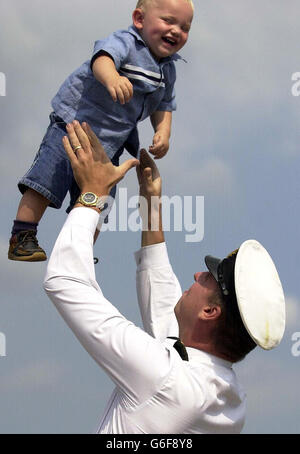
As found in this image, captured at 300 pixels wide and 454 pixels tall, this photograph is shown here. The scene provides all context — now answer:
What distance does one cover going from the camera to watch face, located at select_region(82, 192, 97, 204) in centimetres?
402

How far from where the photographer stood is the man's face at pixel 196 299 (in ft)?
12.9

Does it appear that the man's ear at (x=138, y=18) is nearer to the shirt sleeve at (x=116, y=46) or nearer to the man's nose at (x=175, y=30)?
the shirt sleeve at (x=116, y=46)

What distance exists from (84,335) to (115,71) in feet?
6.25

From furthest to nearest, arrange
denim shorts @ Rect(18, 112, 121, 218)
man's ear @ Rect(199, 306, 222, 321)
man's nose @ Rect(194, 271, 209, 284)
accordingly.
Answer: denim shorts @ Rect(18, 112, 121, 218) < man's nose @ Rect(194, 271, 209, 284) < man's ear @ Rect(199, 306, 222, 321)

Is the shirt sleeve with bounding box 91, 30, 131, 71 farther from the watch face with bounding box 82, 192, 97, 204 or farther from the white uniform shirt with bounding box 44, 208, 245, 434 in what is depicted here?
the white uniform shirt with bounding box 44, 208, 245, 434

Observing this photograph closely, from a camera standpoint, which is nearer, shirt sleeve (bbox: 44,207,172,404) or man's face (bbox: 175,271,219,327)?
shirt sleeve (bbox: 44,207,172,404)

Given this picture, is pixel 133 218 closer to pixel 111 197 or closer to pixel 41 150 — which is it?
pixel 111 197

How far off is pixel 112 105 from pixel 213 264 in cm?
159

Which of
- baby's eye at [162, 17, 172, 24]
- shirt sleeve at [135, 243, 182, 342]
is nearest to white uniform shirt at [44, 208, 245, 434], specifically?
shirt sleeve at [135, 243, 182, 342]

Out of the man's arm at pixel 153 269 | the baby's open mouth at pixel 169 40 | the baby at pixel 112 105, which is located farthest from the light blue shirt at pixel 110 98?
the man's arm at pixel 153 269

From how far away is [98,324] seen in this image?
357 centimetres

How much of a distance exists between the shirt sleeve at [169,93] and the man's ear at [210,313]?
205 centimetres

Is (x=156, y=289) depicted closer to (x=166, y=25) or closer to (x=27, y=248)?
(x=27, y=248)

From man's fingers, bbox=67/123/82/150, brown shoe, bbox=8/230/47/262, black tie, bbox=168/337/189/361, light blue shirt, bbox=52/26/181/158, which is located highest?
light blue shirt, bbox=52/26/181/158
